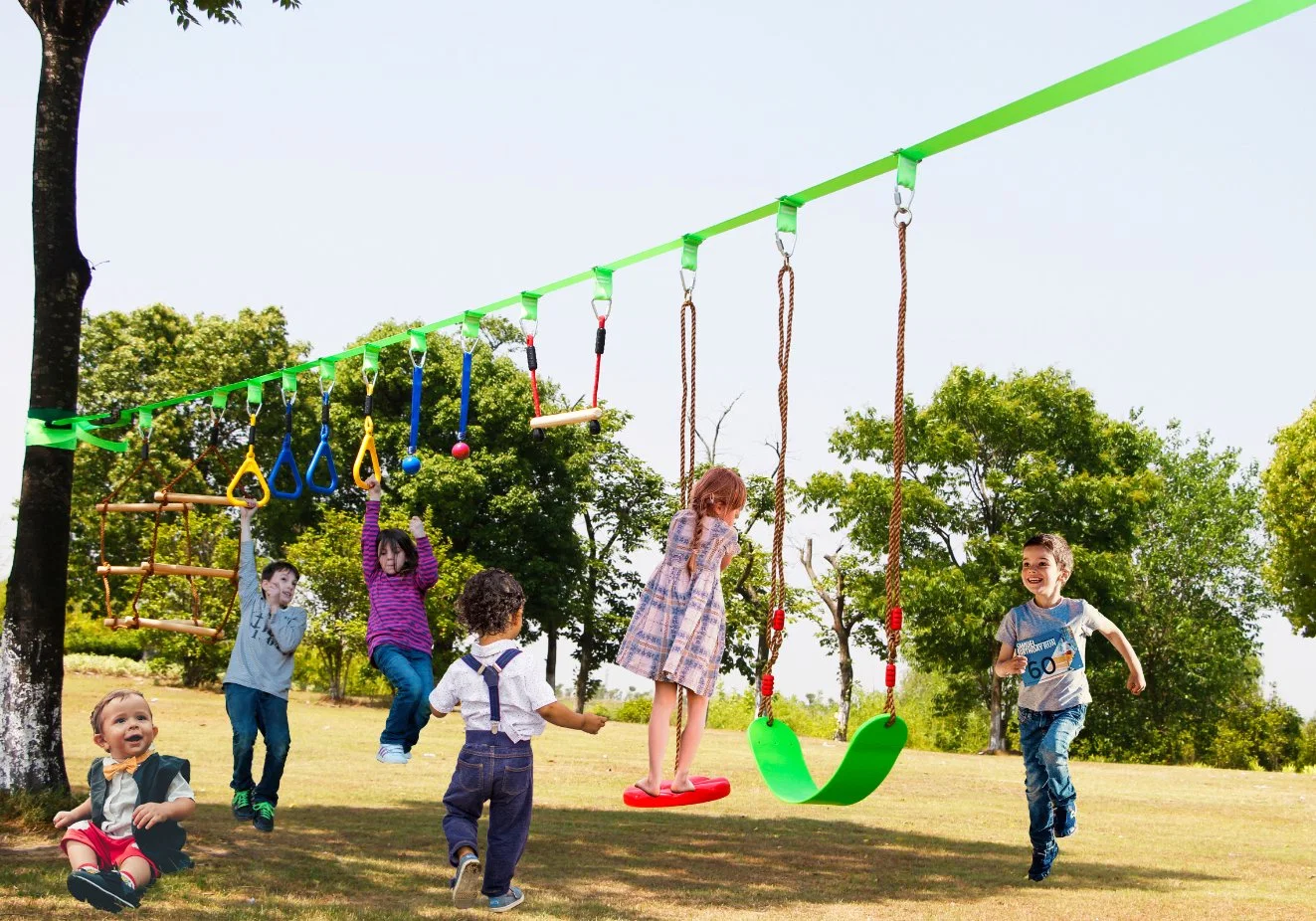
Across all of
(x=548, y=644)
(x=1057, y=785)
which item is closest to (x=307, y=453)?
(x=548, y=644)

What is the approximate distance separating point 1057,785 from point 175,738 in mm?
14833

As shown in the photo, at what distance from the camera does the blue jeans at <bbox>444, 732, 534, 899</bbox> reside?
5.86 metres

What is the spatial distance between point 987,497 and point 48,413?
25532mm

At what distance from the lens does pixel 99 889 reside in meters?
5.18

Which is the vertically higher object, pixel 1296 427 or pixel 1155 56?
pixel 1296 427

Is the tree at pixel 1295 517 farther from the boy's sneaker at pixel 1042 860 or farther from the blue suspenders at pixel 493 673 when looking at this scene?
the blue suspenders at pixel 493 673

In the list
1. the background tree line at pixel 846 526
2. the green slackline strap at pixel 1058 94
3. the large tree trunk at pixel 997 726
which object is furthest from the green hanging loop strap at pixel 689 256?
the large tree trunk at pixel 997 726

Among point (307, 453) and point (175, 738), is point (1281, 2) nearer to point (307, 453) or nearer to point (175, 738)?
point (175, 738)

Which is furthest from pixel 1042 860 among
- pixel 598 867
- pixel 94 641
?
pixel 94 641

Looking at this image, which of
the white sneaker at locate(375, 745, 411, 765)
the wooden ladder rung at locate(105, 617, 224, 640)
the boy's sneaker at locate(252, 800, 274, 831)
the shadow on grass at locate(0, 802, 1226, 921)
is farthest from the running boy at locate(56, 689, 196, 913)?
the wooden ladder rung at locate(105, 617, 224, 640)

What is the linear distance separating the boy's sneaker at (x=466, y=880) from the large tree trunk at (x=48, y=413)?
5.91 metres

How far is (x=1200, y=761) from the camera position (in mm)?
34875

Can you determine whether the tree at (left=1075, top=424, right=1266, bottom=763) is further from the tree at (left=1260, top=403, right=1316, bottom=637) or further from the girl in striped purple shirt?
the girl in striped purple shirt

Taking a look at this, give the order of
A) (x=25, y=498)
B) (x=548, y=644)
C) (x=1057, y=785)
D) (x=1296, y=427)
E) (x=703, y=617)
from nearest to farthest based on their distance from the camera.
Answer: (x=703, y=617), (x=1057, y=785), (x=25, y=498), (x=1296, y=427), (x=548, y=644)
